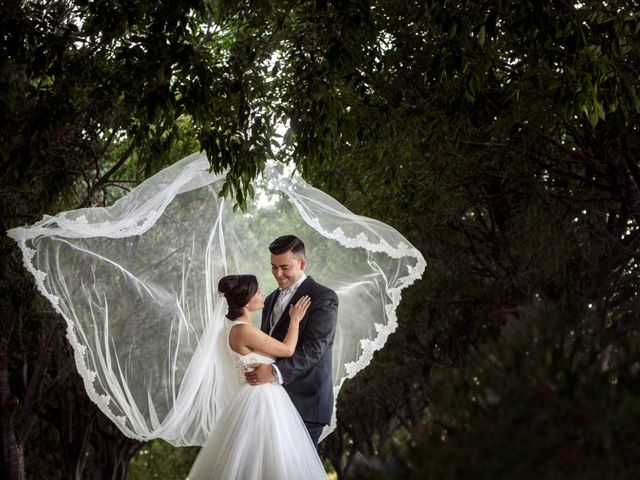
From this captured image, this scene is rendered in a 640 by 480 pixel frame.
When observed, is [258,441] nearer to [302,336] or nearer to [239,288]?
[302,336]

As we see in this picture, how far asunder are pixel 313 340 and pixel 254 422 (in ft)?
2.50

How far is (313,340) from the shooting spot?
26.4 ft

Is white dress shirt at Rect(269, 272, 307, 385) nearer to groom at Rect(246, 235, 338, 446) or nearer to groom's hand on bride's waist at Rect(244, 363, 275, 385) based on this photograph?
groom at Rect(246, 235, 338, 446)

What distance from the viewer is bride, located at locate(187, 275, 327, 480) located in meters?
7.75

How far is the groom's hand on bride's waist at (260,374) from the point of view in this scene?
8.06 metres

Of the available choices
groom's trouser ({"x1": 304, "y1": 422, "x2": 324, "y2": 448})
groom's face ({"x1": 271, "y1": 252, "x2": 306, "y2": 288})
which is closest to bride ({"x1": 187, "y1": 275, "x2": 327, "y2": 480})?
groom's face ({"x1": 271, "y1": 252, "x2": 306, "y2": 288})

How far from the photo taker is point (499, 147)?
14.2 metres

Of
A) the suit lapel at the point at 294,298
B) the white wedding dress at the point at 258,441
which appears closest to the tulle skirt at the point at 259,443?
the white wedding dress at the point at 258,441

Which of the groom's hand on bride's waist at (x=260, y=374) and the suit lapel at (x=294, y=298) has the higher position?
the suit lapel at (x=294, y=298)

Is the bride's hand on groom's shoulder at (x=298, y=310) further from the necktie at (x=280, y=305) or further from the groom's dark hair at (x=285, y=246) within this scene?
the groom's dark hair at (x=285, y=246)

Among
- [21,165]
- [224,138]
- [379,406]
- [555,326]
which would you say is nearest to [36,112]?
[21,165]

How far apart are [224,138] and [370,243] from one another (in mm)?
1744

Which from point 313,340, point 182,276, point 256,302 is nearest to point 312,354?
point 313,340

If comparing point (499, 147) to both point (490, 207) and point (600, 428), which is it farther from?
point (600, 428)
